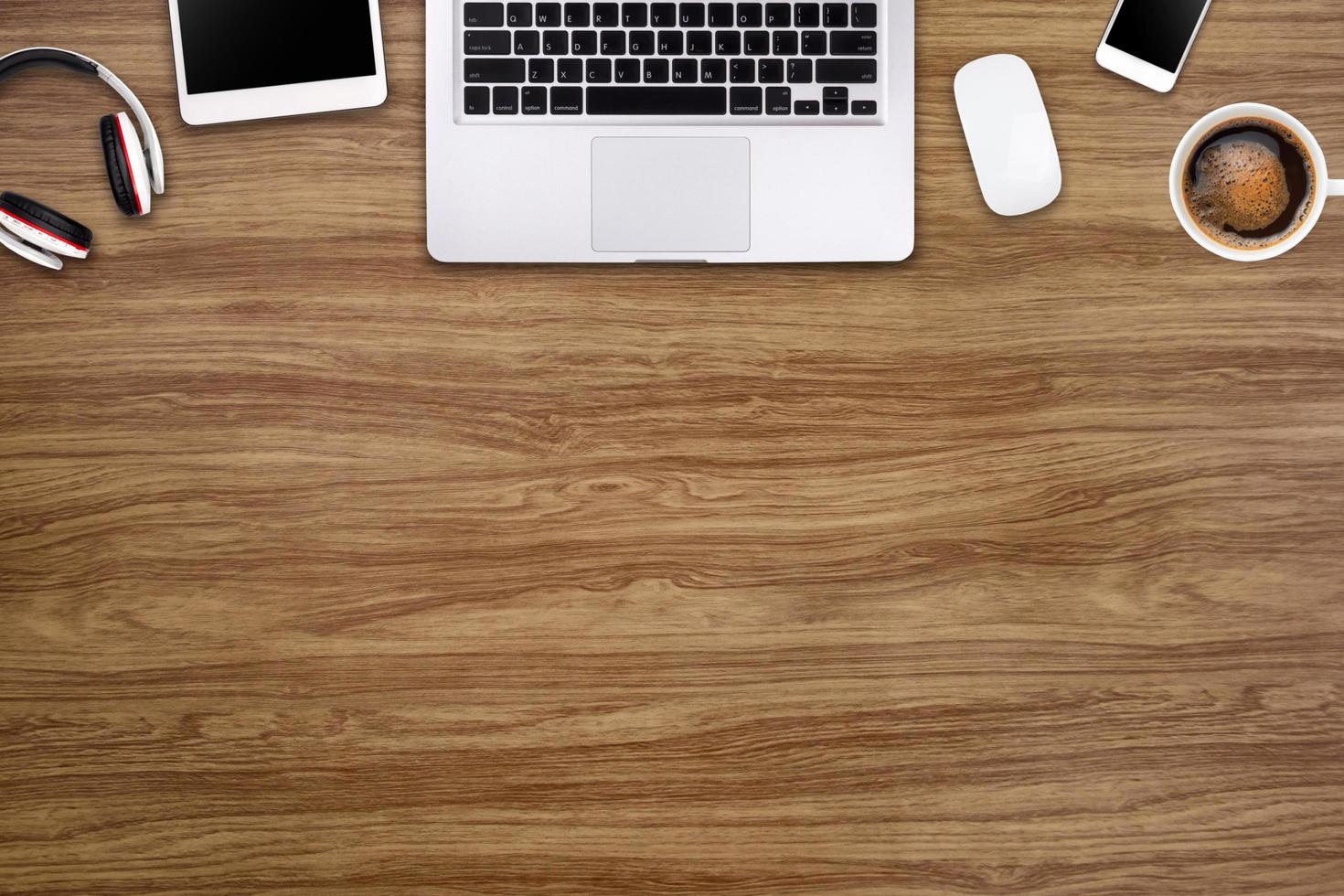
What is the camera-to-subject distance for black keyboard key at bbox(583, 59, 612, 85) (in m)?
0.81

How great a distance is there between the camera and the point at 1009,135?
0.81 metres

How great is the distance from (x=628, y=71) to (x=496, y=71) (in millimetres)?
119

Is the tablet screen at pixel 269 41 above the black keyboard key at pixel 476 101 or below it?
above

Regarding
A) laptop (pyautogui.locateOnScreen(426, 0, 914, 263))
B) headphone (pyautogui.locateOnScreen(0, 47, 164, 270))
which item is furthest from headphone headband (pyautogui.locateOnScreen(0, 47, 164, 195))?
laptop (pyautogui.locateOnScreen(426, 0, 914, 263))

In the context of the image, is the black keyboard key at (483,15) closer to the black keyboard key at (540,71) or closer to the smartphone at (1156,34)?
the black keyboard key at (540,71)

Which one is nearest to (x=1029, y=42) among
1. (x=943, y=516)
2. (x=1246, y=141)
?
(x=1246, y=141)

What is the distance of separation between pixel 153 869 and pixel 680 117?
0.83m

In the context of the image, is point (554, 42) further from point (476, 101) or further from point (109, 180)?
point (109, 180)

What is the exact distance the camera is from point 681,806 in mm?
820

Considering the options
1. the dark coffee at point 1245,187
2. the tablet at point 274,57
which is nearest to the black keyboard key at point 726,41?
the tablet at point 274,57

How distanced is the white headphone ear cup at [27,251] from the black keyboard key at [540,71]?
18.0 inches

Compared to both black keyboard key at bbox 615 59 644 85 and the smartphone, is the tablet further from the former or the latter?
the smartphone

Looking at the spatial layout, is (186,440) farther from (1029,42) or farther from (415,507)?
(1029,42)

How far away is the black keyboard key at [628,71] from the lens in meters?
0.81
